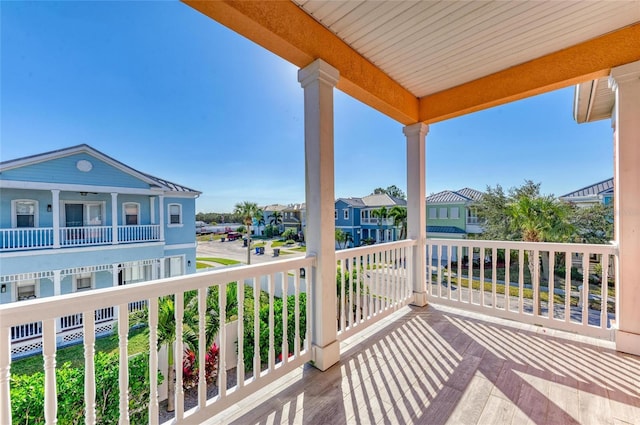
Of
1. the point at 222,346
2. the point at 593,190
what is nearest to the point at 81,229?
the point at 222,346

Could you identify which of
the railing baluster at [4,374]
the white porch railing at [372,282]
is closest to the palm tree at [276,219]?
the white porch railing at [372,282]

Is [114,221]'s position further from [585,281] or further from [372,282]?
[585,281]

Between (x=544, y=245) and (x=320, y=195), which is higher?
(x=320, y=195)

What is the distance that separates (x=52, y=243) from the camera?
1436mm

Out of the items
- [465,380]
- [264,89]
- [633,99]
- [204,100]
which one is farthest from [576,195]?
[204,100]

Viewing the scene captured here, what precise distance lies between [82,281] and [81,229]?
11.7 inches

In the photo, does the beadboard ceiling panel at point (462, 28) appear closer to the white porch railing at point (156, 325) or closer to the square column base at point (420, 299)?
the white porch railing at point (156, 325)

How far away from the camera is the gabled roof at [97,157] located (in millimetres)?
1264

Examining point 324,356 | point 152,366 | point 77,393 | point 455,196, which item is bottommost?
point 77,393

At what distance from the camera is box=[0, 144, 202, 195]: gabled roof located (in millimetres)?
1264

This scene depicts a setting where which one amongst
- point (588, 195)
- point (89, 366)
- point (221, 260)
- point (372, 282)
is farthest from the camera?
point (588, 195)

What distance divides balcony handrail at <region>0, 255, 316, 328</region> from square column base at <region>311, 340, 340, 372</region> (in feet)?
2.69

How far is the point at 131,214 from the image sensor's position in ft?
5.50

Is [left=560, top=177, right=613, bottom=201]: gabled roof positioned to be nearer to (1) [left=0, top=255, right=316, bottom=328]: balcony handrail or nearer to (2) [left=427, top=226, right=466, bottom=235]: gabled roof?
(2) [left=427, top=226, right=466, bottom=235]: gabled roof
